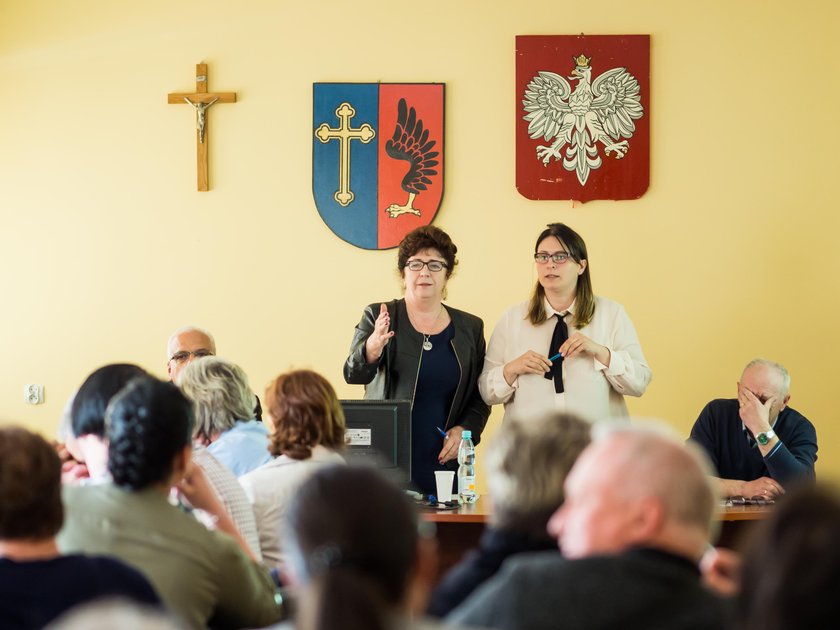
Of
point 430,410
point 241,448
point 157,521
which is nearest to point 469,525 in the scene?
point 430,410

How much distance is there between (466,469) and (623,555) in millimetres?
2717

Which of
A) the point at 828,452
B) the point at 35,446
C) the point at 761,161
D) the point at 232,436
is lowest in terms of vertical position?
the point at 828,452

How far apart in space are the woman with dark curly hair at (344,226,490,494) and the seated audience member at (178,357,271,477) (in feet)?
3.02

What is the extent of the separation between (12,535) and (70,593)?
165 millimetres

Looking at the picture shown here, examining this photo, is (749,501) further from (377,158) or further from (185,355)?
(377,158)

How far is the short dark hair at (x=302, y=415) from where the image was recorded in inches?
123

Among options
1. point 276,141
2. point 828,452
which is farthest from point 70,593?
point 828,452

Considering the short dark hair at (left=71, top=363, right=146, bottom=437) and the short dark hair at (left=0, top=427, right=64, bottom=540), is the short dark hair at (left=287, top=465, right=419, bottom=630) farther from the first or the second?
the short dark hair at (left=71, top=363, right=146, bottom=437)

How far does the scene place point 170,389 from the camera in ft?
7.52

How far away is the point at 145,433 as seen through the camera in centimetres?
224

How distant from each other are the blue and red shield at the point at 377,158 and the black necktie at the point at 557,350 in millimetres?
1467

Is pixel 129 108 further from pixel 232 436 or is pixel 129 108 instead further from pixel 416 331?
pixel 232 436

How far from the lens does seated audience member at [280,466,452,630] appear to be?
1.25 m

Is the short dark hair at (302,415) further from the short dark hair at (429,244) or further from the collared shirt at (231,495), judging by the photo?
the short dark hair at (429,244)
